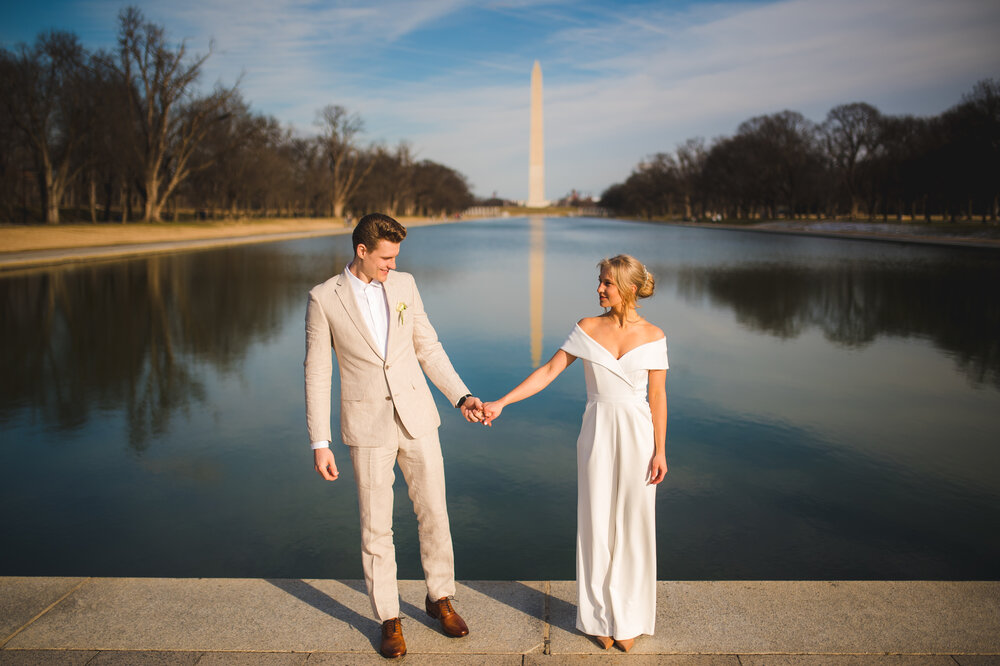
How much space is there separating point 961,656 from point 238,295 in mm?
18414

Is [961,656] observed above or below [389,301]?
below

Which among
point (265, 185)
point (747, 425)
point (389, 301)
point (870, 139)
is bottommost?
point (747, 425)

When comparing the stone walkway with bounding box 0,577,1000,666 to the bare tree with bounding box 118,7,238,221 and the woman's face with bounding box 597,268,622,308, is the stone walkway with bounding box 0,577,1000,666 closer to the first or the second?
the woman's face with bounding box 597,268,622,308

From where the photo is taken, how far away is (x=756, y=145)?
83.6 metres

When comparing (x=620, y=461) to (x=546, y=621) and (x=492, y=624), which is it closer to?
(x=546, y=621)

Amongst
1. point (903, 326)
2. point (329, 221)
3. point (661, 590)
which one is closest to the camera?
point (661, 590)

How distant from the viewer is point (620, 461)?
137 inches

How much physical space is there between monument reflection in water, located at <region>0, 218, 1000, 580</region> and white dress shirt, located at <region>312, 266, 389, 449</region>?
205cm

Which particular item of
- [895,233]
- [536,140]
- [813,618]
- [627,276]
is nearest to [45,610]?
[627,276]

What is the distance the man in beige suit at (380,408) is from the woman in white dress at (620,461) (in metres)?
0.63

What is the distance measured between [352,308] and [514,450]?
4.08 meters

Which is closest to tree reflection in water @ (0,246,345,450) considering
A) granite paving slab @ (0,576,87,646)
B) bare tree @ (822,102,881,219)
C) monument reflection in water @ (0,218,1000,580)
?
monument reflection in water @ (0,218,1000,580)

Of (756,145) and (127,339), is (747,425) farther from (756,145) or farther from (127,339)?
(756,145)

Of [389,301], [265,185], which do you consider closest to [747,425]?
[389,301]
